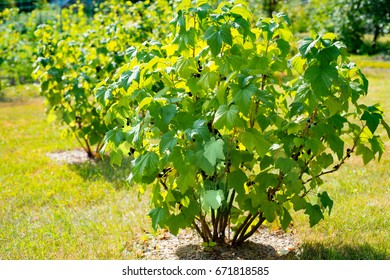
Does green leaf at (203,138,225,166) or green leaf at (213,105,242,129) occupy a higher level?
green leaf at (213,105,242,129)

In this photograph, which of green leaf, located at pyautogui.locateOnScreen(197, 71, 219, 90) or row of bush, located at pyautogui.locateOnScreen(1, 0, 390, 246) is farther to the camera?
green leaf, located at pyautogui.locateOnScreen(197, 71, 219, 90)

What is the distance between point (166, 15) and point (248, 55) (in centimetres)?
468

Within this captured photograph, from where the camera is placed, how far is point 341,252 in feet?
11.0

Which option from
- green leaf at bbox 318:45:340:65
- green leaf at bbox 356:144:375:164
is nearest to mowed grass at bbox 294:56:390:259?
green leaf at bbox 356:144:375:164

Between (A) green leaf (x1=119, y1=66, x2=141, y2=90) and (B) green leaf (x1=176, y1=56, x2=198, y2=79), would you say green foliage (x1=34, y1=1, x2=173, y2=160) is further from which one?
(B) green leaf (x1=176, y1=56, x2=198, y2=79)

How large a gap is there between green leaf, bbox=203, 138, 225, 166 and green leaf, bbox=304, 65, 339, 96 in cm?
51

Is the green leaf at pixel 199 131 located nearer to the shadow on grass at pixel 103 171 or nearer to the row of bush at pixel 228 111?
the row of bush at pixel 228 111

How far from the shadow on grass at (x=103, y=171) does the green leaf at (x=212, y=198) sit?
224 cm

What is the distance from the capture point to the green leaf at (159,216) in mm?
2884

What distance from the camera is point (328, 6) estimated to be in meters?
13.9

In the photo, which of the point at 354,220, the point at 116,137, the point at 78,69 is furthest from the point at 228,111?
the point at 78,69

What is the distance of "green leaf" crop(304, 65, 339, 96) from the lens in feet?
8.40

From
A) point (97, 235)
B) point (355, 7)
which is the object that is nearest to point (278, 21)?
point (97, 235)

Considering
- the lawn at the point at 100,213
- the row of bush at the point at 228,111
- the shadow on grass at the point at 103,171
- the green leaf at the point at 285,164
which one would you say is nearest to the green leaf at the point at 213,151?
the row of bush at the point at 228,111
